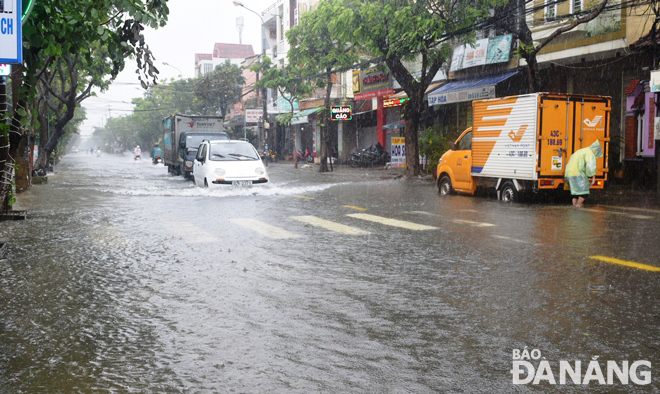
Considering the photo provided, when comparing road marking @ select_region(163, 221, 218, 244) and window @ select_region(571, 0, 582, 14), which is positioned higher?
window @ select_region(571, 0, 582, 14)

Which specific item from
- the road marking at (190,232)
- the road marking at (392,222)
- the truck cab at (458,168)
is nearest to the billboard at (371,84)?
the truck cab at (458,168)

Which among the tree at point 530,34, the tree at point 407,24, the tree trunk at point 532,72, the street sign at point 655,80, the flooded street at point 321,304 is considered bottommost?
the flooded street at point 321,304

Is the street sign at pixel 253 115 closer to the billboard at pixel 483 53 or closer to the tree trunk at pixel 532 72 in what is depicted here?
the billboard at pixel 483 53

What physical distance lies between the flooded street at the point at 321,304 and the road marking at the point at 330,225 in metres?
0.07

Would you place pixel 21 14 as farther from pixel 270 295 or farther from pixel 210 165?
pixel 210 165

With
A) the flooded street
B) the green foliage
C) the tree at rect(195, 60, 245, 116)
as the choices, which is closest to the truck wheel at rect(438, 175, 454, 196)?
the flooded street

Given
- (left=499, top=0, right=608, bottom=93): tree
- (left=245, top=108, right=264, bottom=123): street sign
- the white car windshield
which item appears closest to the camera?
(left=499, top=0, right=608, bottom=93): tree

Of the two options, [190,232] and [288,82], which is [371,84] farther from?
[190,232]

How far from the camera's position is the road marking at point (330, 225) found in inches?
423

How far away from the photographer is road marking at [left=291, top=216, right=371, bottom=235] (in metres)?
10.7

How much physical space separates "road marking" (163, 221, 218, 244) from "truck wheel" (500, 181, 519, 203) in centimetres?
783

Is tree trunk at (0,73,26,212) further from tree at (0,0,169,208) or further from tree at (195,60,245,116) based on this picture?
tree at (195,60,245,116)

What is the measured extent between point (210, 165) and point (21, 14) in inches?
468

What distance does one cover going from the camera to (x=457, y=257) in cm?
826
